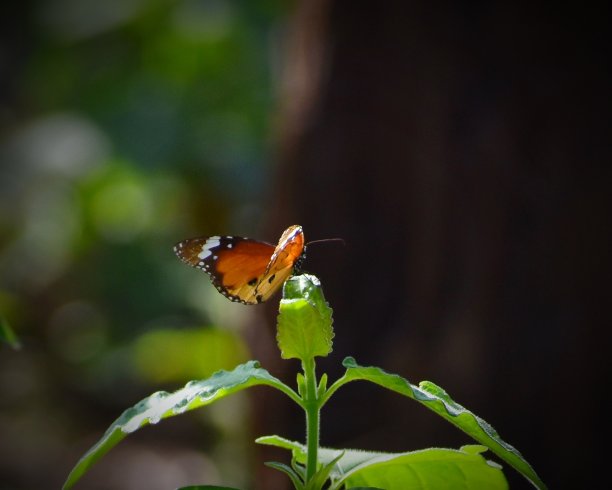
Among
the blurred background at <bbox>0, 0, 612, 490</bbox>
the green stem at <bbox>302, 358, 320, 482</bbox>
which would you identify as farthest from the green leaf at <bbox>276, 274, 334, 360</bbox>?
the blurred background at <bbox>0, 0, 612, 490</bbox>

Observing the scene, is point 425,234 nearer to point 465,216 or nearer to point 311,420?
point 465,216

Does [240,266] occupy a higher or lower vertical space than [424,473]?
higher

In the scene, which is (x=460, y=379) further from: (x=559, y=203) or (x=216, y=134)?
(x=216, y=134)

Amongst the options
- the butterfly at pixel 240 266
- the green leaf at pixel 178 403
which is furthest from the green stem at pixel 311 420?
the butterfly at pixel 240 266

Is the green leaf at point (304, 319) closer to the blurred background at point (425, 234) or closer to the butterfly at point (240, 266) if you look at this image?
the butterfly at point (240, 266)

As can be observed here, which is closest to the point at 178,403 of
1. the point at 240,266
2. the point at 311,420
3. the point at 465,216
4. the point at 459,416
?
the point at 311,420

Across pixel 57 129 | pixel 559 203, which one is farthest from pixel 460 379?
pixel 57 129

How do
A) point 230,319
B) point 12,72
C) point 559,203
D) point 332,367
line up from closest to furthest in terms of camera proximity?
point 559,203
point 332,367
point 230,319
point 12,72
